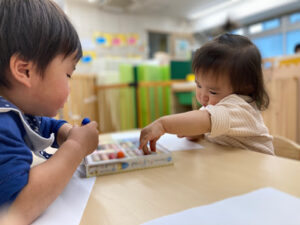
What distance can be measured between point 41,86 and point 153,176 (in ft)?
0.78

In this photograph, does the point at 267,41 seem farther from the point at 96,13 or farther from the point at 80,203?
the point at 80,203

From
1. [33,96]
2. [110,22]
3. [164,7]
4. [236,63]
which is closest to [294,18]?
[164,7]

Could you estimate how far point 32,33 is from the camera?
35 centimetres

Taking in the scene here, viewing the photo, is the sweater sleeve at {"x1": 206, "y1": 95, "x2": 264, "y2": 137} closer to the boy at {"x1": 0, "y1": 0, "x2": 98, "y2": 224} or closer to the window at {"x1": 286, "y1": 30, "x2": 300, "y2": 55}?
the boy at {"x1": 0, "y1": 0, "x2": 98, "y2": 224}

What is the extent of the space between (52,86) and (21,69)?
0.17 ft

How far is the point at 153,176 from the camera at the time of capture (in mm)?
438

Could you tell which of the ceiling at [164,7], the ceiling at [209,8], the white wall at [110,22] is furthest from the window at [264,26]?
the white wall at [110,22]

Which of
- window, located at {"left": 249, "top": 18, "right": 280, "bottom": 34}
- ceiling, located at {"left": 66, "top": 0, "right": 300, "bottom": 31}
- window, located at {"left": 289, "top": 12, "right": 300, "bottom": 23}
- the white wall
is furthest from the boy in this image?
window, located at {"left": 249, "top": 18, "right": 280, "bottom": 34}

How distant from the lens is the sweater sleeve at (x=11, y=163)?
11.0 inches

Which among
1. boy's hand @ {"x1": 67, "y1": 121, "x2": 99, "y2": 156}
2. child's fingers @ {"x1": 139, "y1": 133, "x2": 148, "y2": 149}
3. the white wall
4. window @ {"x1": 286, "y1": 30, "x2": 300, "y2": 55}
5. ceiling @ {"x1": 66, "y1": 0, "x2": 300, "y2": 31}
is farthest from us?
the white wall

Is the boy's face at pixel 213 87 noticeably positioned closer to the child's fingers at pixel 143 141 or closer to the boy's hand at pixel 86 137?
the child's fingers at pixel 143 141

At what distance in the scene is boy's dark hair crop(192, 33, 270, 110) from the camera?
26.5 inches

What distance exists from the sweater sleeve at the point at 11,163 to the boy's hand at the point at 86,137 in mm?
91

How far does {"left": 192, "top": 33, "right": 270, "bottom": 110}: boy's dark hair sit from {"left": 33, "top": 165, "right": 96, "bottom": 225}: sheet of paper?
1.48 feet
